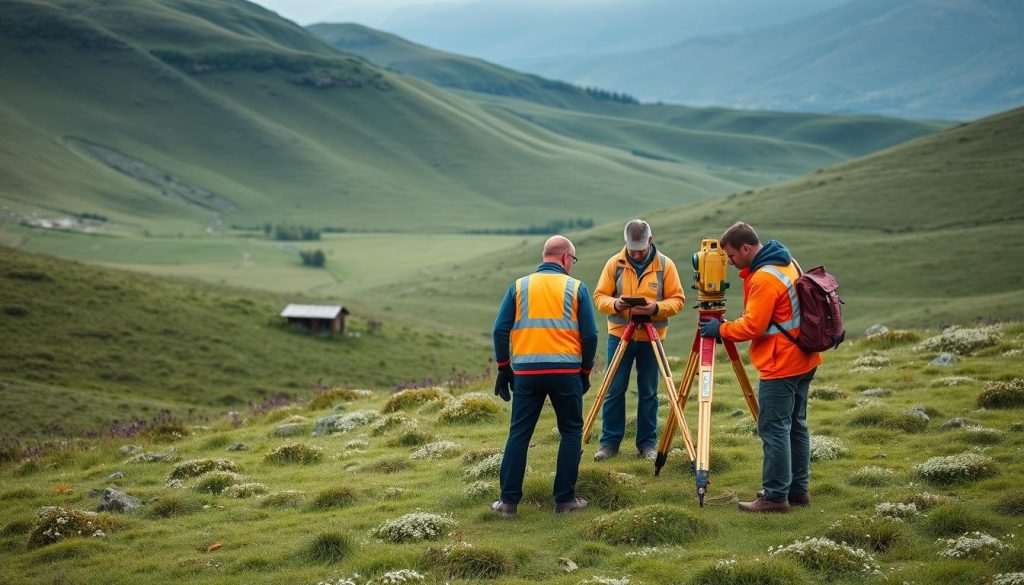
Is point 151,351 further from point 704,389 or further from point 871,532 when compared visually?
point 871,532

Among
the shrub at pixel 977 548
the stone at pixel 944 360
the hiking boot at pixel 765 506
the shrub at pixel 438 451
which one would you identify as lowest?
the shrub at pixel 438 451

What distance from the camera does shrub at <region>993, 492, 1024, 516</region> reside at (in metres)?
12.1

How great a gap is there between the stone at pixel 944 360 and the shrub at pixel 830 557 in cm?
1270

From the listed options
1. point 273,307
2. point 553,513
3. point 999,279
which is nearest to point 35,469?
point 553,513

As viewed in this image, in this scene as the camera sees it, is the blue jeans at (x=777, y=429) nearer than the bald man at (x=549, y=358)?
Yes

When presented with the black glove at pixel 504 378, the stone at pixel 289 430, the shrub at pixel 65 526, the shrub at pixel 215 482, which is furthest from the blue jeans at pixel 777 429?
the stone at pixel 289 430

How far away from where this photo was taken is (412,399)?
23359 mm

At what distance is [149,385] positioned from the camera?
54.2m

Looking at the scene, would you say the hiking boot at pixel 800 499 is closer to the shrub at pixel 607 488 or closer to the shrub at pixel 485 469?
the shrub at pixel 607 488

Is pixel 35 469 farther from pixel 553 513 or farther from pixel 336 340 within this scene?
pixel 336 340

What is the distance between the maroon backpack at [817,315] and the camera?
41.4ft

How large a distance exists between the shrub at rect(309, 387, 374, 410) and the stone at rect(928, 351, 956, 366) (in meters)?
15.4

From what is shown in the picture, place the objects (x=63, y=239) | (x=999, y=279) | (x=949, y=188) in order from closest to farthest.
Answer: (x=999, y=279), (x=949, y=188), (x=63, y=239)

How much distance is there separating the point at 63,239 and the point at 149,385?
5632 inches
